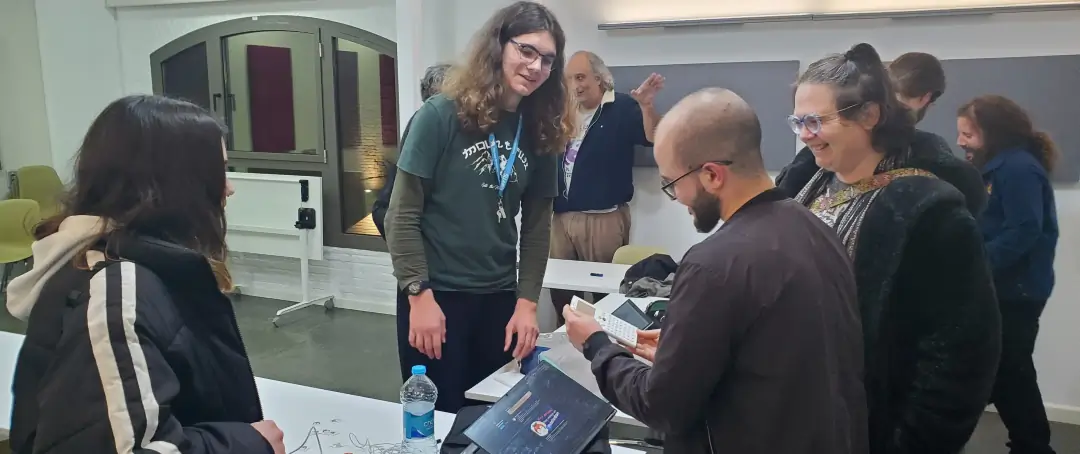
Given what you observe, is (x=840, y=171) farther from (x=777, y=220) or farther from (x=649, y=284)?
(x=649, y=284)

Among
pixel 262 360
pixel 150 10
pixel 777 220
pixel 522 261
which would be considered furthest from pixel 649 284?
pixel 150 10

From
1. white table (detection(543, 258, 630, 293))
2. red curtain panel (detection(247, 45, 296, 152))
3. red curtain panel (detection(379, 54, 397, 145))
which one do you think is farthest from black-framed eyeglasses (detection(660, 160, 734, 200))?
red curtain panel (detection(247, 45, 296, 152))

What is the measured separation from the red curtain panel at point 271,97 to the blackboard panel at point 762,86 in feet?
8.97

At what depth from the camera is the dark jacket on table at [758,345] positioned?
107 cm

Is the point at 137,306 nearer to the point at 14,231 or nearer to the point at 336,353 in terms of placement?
the point at 336,353

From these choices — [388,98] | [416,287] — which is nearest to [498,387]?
[416,287]

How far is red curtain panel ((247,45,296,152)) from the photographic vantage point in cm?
529

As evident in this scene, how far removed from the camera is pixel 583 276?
3.39 metres

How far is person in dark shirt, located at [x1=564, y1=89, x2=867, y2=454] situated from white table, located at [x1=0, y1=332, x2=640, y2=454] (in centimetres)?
50

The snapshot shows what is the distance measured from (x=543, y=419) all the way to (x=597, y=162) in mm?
2621

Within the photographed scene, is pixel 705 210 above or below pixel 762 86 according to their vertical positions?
below

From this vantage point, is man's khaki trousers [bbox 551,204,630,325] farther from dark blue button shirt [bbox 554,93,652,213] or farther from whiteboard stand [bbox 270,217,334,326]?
whiteboard stand [bbox 270,217,334,326]

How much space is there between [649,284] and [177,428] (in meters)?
2.08

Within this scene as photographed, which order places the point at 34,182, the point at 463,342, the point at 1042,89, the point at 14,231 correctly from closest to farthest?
the point at 463,342, the point at 1042,89, the point at 14,231, the point at 34,182
